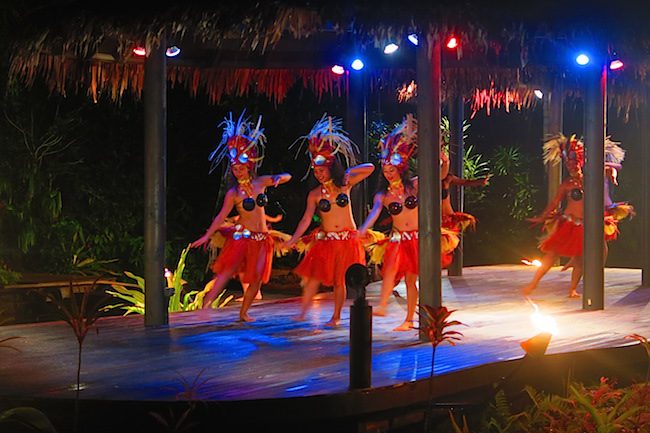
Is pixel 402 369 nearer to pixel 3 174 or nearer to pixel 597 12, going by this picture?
pixel 597 12

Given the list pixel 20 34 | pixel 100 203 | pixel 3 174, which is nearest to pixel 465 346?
pixel 20 34

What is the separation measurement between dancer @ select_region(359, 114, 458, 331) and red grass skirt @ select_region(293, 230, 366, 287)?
127 mm

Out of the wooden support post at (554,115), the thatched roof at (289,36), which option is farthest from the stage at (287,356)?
the wooden support post at (554,115)

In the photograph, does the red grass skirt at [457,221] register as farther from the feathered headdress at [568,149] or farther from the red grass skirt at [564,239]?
the feathered headdress at [568,149]

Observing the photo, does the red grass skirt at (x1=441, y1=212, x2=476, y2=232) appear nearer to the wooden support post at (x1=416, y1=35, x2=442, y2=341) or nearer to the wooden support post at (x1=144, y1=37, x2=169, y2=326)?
the wooden support post at (x1=416, y1=35, x2=442, y2=341)

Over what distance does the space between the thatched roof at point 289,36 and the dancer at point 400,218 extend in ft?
2.56

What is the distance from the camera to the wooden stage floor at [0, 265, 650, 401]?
4.74 m

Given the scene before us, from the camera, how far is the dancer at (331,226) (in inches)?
273

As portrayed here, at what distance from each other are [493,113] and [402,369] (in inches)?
417

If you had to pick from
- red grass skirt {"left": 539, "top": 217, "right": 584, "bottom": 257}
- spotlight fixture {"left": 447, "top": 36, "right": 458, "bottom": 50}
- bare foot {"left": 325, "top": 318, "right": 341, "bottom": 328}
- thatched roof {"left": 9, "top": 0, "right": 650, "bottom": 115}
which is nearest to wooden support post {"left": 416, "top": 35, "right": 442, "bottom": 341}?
thatched roof {"left": 9, "top": 0, "right": 650, "bottom": 115}

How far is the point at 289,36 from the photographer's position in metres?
8.33

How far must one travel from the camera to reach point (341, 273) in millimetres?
6891

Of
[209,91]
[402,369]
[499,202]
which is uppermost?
[209,91]

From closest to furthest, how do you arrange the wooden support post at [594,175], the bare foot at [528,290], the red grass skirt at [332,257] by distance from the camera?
1. the red grass skirt at [332,257]
2. the wooden support post at [594,175]
3. the bare foot at [528,290]
